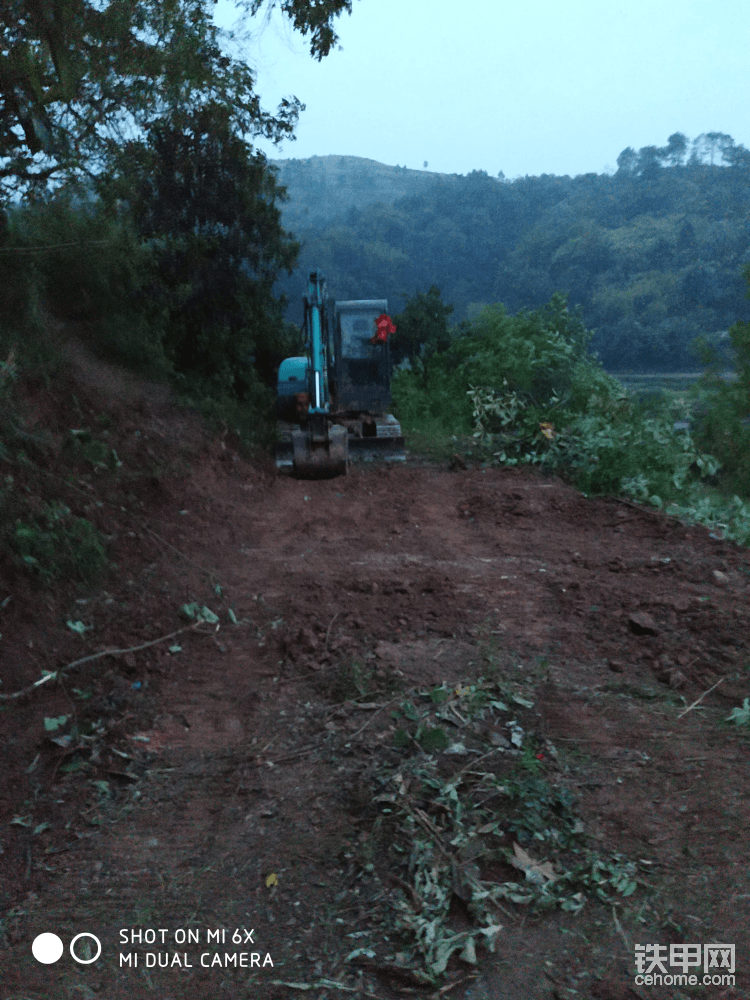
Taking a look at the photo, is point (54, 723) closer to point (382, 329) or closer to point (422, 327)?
point (382, 329)

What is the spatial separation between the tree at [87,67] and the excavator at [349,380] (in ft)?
13.3

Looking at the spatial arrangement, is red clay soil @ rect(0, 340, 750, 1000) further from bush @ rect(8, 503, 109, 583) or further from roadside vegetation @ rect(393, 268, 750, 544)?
roadside vegetation @ rect(393, 268, 750, 544)

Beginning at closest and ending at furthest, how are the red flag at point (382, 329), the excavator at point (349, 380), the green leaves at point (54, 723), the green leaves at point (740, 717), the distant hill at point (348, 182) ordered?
1. the green leaves at point (740, 717)
2. the green leaves at point (54, 723)
3. the excavator at point (349, 380)
4. the red flag at point (382, 329)
5. the distant hill at point (348, 182)

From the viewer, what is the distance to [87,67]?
6742mm

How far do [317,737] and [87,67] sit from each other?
5.52m

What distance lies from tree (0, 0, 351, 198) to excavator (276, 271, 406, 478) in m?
4.06

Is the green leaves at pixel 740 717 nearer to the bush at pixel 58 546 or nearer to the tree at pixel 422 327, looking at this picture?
the bush at pixel 58 546

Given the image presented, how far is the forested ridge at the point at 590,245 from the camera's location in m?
31.1

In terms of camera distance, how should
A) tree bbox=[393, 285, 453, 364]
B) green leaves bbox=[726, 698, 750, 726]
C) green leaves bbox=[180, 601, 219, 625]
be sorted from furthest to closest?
tree bbox=[393, 285, 453, 364]
green leaves bbox=[180, 601, 219, 625]
green leaves bbox=[726, 698, 750, 726]

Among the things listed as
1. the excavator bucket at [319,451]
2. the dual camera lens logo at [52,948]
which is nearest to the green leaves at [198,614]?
the dual camera lens logo at [52,948]

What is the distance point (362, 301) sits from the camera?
47.0 ft

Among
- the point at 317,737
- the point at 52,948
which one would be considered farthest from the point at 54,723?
the point at 52,948

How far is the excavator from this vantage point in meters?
12.4

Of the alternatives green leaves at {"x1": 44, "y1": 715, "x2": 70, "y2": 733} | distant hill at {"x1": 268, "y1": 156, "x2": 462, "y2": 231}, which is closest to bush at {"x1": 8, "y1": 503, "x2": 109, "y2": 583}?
green leaves at {"x1": 44, "y1": 715, "x2": 70, "y2": 733}
